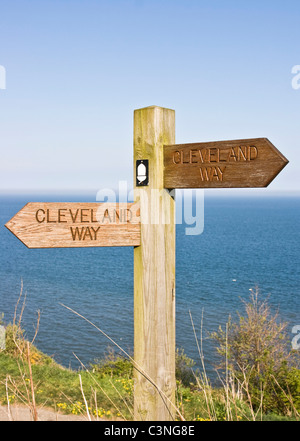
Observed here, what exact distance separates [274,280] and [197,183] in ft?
138

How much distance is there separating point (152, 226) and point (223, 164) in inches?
24.5

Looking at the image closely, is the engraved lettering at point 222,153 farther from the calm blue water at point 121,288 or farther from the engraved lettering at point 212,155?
the calm blue water at point 121,288

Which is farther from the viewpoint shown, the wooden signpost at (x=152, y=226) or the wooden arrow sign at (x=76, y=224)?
the wooden signpost at (x=152, y=226)

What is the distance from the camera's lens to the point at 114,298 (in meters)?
33.1

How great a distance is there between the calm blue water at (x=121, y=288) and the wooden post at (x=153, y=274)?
1.35ft

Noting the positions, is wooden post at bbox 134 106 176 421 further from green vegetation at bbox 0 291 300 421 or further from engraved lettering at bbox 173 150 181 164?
green vegetation at bbox 0 291 300 421

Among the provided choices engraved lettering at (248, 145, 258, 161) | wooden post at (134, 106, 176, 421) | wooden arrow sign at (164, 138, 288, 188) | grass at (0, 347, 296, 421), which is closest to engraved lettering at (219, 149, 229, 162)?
wooden arrow sign at (164, 138, 288, 188)

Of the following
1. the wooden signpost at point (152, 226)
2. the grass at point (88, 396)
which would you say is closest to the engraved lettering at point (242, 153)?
the wooden signpost at point (152, 226)

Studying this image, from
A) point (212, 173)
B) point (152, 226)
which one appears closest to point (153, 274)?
point (152, 226)

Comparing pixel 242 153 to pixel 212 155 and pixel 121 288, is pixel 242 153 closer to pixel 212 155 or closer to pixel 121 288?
pixel 212 155

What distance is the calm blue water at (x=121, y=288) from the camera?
22.0 meters

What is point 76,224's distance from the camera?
10.1 feet

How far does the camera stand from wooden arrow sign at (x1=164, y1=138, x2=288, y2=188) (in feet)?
9.34

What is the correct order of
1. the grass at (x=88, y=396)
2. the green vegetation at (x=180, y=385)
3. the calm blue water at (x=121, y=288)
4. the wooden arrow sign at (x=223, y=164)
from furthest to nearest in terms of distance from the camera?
the calm blue water at (x=121, y=288) < the grass at (x=88, y=396) < the wooden arrow sign at (x=223, y=164) < the green vegetation at (x=180, y=385)
